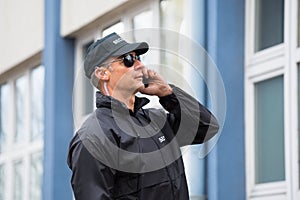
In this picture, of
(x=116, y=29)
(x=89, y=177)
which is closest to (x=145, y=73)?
(x=89, y=177)

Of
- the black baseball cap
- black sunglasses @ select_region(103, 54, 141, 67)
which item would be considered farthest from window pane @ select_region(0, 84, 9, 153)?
black sunglasses @ select_region(103, 54, 141, 67)

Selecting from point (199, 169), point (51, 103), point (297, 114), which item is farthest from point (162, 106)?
point (51, 103)

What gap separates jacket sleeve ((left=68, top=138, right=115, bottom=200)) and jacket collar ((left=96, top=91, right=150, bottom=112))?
9.2 inches

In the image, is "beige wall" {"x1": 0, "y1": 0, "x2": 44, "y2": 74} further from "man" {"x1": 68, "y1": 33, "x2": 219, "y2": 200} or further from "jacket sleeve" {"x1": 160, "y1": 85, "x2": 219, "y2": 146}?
"man" {"x1": 68, "y1": 33, "x2": 219, "y2": 200}

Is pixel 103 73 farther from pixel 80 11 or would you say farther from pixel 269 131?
pixel 80 11

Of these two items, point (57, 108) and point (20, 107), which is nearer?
point (57, 108)

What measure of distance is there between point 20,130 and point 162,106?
8658mm

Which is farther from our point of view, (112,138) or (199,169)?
(199,169)

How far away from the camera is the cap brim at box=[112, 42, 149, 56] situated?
420 cm

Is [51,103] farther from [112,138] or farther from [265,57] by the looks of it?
[112,138]

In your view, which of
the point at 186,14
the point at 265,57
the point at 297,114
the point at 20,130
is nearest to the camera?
the point at 297,114

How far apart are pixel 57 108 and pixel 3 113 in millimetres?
3153

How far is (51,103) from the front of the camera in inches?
424

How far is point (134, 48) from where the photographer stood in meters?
4.20
